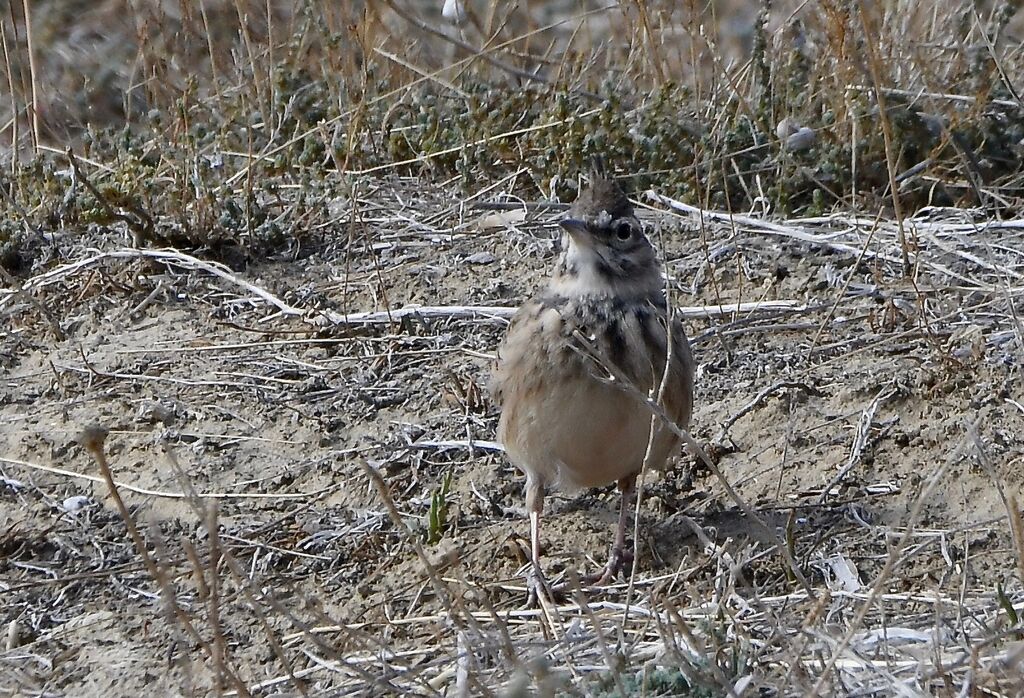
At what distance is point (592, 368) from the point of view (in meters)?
4.14

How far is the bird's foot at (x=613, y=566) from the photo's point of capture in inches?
175

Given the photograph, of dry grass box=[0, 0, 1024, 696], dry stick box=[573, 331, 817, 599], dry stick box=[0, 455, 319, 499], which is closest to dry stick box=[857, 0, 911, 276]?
dry grass box=[0, 0, 1024, 696]

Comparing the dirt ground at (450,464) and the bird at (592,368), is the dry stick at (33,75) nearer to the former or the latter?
the dirt ground at (450,464)

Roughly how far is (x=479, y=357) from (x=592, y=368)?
150 cm

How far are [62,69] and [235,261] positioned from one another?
15.6 feet

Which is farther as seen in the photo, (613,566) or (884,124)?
(884,124)

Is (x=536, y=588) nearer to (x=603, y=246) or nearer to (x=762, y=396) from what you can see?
(x=603, y=246)

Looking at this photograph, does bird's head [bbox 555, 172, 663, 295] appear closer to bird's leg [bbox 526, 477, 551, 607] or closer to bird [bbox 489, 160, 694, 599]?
bird [bbox 489, 160, 694, 599]

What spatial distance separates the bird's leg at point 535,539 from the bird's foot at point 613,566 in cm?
17

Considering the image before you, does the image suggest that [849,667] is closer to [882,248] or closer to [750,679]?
[750,679]

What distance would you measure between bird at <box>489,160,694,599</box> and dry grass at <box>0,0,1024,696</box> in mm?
327

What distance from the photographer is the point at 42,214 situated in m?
6.72

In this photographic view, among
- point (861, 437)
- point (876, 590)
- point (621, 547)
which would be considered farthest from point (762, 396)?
point (876, 590)

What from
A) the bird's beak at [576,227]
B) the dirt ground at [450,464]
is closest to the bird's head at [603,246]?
the bird's beak at [576,227]
